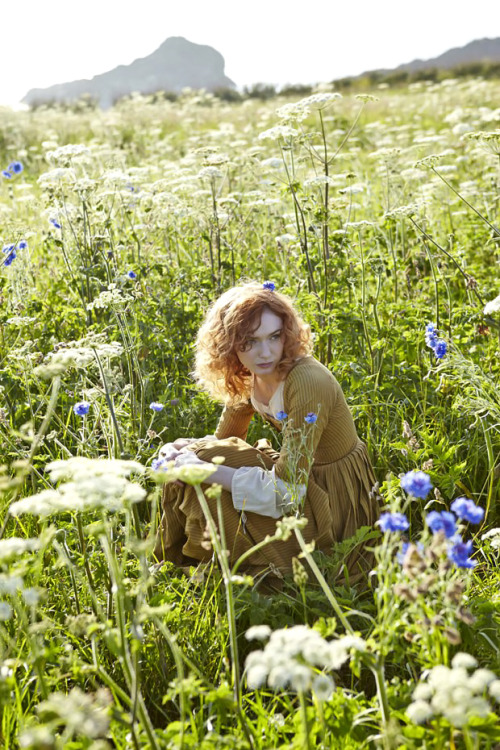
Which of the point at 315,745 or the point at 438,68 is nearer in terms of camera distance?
the point at 315,745

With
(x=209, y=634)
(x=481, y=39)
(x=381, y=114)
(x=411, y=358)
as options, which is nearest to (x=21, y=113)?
(x=381, y=114)

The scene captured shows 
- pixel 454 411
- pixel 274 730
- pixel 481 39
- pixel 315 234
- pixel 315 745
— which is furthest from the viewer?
pixel 481 39

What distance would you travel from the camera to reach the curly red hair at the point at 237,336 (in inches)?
116

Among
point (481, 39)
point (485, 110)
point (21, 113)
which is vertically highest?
point (481, 39)

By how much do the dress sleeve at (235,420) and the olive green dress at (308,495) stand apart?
0.33 m

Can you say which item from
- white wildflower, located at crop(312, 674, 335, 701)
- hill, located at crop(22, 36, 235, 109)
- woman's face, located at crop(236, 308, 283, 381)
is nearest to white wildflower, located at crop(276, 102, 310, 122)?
woman's face, located at crop(236, 308, 283, 381)

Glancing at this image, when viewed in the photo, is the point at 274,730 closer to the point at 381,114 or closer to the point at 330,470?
the point at 330,470

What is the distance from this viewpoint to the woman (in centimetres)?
277

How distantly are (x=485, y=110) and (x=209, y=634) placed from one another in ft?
28.8

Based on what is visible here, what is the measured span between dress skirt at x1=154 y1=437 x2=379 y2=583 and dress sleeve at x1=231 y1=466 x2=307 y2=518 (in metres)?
0.05

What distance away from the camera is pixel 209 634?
2383 mm

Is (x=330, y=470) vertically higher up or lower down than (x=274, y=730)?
higher up

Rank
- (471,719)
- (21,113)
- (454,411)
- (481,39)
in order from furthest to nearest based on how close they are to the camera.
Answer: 1. (481,39)
2. (21,113)
3. (454,411)
4. (471,719)

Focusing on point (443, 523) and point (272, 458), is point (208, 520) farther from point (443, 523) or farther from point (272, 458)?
point (272, 458)
